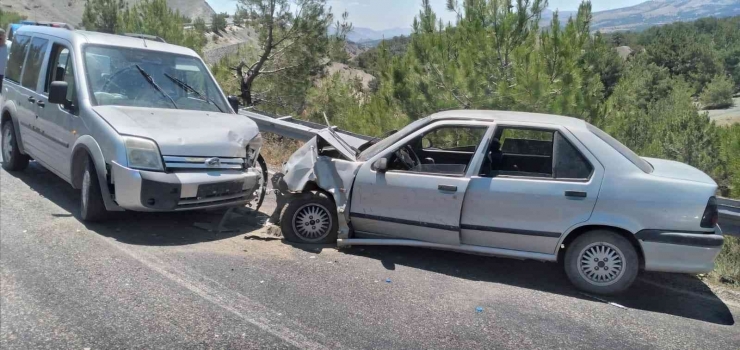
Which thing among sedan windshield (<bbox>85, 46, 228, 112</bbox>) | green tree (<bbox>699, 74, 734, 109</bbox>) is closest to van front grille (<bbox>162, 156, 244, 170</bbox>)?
sedan windshield (<bbox>85, 46, 228, 112</bbox>)

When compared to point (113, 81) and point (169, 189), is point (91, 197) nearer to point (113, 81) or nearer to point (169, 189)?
point (169, 189)

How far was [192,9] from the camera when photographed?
77.0 meters

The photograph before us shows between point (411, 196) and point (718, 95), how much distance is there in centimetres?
3413

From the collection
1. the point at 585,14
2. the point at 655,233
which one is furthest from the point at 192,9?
the point at 655,233

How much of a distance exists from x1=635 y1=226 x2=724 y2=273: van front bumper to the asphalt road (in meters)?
0.36

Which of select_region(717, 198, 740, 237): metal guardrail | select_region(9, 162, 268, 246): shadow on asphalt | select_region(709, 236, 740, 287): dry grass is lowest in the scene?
select_region(709, 236, 740, 287): dry grass

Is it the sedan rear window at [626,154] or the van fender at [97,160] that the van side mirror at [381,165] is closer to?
the sedan rear window at [626,154]

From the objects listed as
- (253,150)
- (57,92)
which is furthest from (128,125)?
(253,150)

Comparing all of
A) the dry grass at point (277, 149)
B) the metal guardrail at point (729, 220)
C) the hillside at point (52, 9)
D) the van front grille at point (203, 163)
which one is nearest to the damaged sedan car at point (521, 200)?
the metal guardrail at point (729, 220)

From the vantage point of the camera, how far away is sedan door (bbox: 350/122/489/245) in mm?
5688

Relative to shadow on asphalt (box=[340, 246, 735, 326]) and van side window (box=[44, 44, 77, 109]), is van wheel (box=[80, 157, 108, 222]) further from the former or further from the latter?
shadow on asphalt (box=[340, 246, 735, 326])

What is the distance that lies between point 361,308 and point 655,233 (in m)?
2.50

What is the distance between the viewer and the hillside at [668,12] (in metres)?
20.4

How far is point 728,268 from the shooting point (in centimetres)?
610
